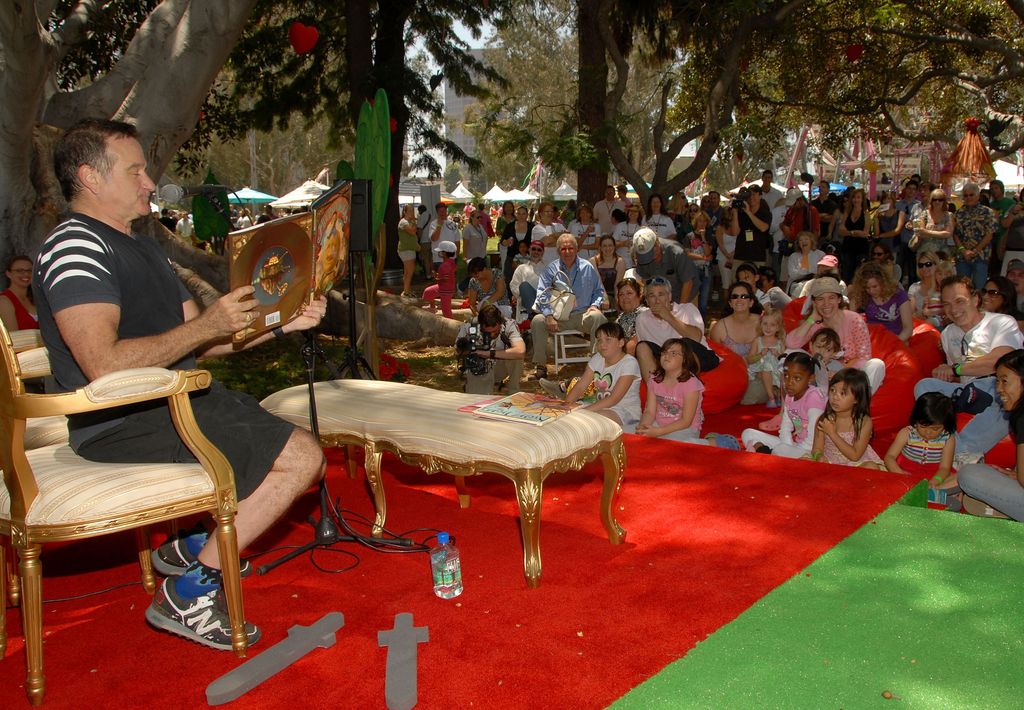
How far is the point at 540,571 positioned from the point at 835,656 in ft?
3.60

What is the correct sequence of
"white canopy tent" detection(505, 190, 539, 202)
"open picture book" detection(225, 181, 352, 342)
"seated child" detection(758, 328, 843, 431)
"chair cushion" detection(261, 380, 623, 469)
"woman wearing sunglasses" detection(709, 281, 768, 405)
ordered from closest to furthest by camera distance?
"open picture book" detection(225, 181, 352, 342), "chair cushion" detection(261, 380, 623, 469), "seated child" detection(758, 328, 843, 431), "woman wearing sunglasses" detection(709, 281, 768, 405), "white canopy tent" detection(505, 190, 539, 202)

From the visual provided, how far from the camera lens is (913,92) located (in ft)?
52.6

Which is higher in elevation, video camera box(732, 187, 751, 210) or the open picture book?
video camera box(732, 187, 751, 210)

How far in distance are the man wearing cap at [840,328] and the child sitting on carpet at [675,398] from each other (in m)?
1.17

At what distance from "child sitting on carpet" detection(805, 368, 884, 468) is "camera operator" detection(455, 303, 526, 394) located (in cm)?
271

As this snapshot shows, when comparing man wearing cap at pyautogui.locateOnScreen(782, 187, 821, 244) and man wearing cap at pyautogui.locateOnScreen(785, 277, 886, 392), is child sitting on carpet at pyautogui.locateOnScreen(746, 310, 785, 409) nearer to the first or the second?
man wearing cap at pyautogui.locateOnScreen(785, 277, 886, 392)

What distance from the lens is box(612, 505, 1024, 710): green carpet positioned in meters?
2.59

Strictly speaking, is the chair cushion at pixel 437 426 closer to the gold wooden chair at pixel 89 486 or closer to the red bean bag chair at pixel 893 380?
the gold wooden chair at pixel 89 486

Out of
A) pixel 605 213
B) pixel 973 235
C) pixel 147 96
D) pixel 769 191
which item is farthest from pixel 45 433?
pixel 769 191

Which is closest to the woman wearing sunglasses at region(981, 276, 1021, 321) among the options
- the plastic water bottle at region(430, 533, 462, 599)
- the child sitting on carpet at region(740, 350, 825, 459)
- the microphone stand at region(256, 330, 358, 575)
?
the child sitting on carpet at region(740, 350, 825, 459)

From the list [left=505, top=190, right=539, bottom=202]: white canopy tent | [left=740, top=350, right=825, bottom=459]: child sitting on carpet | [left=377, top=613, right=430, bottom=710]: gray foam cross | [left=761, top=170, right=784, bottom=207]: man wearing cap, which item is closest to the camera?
[left=377, top=613, right=430, bottom=710]: gray foam cross

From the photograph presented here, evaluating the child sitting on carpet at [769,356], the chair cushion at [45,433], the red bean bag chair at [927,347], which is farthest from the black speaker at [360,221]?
the red bean bag chair at [927,347]

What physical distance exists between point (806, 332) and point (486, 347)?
2438mm

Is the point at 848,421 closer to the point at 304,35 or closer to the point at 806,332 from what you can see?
the point at 806,332
